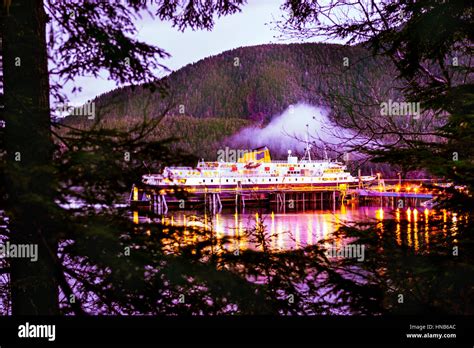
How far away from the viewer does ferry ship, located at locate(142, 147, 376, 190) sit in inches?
105

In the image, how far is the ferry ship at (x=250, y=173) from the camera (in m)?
2.67

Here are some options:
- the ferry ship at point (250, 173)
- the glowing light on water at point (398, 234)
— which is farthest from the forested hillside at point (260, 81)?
the glowing light on water at point (398, 234)

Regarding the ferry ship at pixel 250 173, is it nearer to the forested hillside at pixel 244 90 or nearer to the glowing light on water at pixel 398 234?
the forested hillside at pixel 244 90

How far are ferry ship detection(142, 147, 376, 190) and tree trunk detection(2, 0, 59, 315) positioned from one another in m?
0.57

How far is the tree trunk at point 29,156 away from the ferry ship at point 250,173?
0.57 m

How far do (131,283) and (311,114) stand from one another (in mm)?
1998

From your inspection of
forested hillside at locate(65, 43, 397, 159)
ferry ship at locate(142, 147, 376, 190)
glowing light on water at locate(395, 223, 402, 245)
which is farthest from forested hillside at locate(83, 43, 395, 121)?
glowing light on water at locate(395, 223, 402, 245)

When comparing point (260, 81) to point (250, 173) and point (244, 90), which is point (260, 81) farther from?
point (250, 173)

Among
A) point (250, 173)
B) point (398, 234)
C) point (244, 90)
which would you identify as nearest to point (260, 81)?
point (244, 90)

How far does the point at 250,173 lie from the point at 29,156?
1.69m

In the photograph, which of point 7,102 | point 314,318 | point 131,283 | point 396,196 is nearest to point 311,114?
point 396,196

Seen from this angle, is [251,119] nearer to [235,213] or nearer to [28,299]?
[235,213]

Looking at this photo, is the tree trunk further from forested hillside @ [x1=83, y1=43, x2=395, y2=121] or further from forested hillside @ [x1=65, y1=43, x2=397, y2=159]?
forested hillside @ [x1=83, y1=43, x2=395, y2=121]

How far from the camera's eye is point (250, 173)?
358 cm
